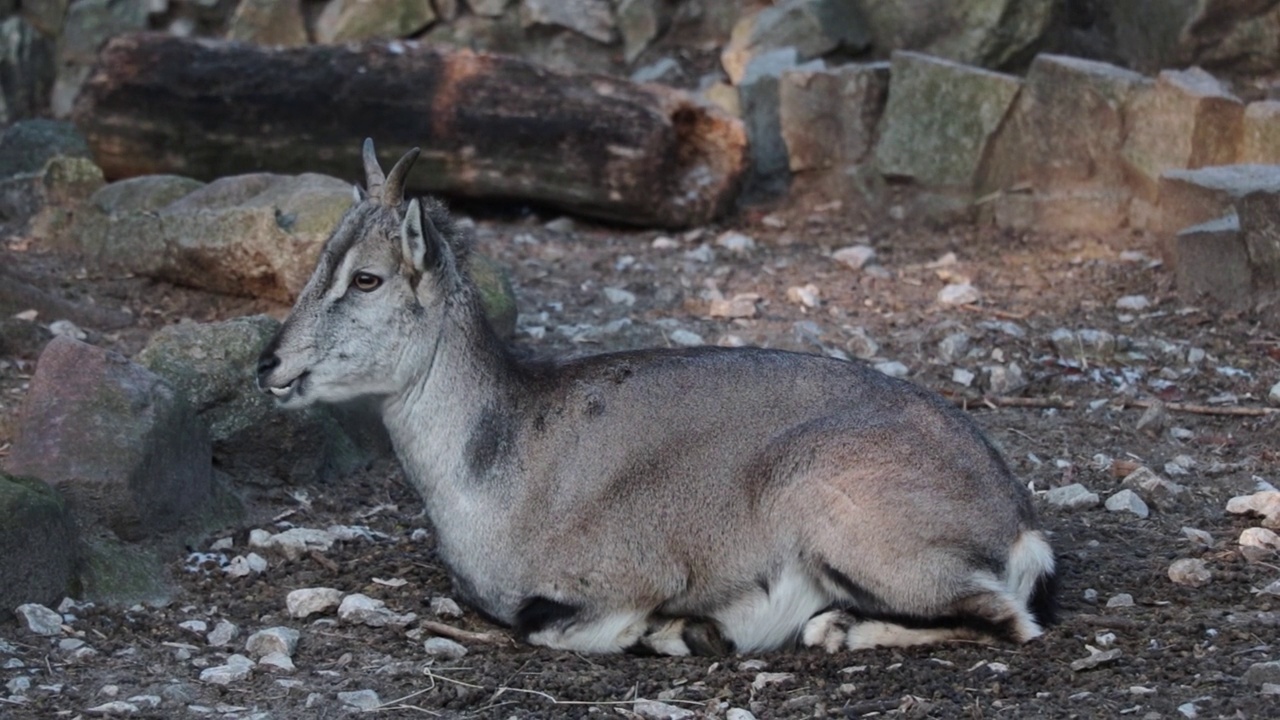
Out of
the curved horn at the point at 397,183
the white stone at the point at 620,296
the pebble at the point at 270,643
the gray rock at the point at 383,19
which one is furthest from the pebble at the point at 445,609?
the gray rock at the point at 383,19

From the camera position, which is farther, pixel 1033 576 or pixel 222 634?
pixel 222 634

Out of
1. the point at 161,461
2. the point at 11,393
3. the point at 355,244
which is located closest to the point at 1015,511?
the point at 355,244

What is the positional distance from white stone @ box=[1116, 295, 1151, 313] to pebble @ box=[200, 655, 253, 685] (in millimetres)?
5497

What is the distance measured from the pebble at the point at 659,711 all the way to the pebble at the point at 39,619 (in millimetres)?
1925

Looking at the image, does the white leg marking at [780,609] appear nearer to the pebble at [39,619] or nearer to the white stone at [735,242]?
the pebble at [39,619]

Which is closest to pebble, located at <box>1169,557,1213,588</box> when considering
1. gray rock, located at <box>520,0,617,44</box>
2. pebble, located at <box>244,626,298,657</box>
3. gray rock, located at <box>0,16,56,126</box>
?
pebble, located at <box>244,626,298,657</box>

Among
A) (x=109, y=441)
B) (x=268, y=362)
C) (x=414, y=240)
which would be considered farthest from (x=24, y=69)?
(x=414, y=240)

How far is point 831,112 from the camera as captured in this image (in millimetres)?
11422

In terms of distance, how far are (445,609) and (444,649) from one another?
34 cm

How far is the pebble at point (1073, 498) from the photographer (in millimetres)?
6734

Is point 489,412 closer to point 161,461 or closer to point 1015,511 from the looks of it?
point 161,461

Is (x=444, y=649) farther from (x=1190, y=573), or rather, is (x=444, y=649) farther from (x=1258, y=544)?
(x=1258, y=544)

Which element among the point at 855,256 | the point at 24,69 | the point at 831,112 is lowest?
the point at 855,256

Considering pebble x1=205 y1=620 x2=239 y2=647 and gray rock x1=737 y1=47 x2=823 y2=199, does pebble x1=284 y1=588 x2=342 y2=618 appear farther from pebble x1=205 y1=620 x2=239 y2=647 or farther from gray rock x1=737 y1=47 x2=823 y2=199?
gray rock x1=737 y1=47 x2=823 y2=199
